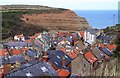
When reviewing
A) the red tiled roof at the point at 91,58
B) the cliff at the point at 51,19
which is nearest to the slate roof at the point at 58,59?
the red tiled roof at the point at 91,58

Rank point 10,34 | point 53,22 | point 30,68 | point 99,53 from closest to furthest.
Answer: point 30,68, point 99,53, point 10,34, point 53,22

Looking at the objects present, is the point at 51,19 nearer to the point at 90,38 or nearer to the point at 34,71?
the point at 90,38

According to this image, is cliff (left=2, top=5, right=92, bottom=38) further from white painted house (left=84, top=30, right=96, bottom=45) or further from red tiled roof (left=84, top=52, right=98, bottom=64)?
red tiled roof (left=84, top=52, right=98, bottom=64)

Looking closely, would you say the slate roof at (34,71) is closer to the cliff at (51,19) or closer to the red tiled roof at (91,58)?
the red tiled roof at (91,58)

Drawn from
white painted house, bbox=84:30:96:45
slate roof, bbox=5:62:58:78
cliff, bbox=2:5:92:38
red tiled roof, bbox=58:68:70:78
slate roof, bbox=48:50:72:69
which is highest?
slate roof, bbox=5:62:58:78

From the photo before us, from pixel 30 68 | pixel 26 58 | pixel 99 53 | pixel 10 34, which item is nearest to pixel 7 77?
pixel 30 68

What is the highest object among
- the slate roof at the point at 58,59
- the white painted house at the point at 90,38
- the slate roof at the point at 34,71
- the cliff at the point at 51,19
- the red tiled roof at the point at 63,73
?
the slate roof at the point at 34,71

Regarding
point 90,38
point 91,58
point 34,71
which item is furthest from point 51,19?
point 34,71

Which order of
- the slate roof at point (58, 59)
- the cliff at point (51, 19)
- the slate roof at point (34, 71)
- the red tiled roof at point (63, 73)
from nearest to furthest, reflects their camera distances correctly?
the slate roof at point (34, 71) < the red tiled roof at point (63, 73) < the slate roof at point (58, 59) < the cliff at point (51, 19)

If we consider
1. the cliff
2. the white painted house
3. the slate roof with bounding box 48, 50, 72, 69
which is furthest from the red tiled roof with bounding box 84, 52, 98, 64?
the cliff

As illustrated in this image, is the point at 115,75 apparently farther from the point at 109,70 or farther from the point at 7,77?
the point at 7,77

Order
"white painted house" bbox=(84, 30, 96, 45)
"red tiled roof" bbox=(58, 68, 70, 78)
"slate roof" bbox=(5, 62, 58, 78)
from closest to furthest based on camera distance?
"slate roof" bbox=(5, 62, 58, 78), "red tiled roof" bbox=(58, 68, 70, 78), "white painted house" bbox=(84, 30, 96, 45)
